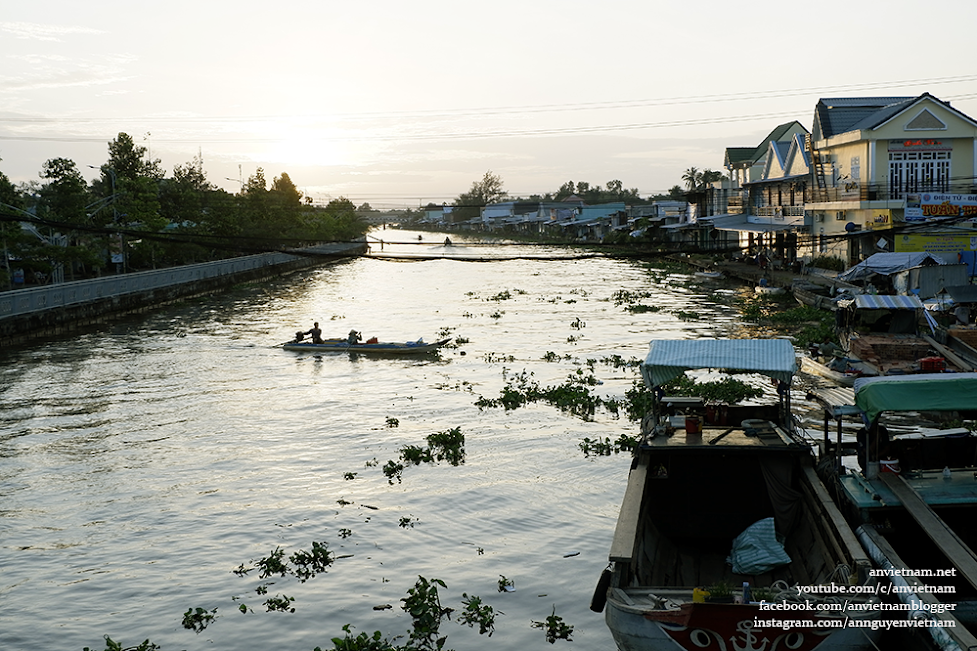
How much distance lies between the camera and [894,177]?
41.5 meters

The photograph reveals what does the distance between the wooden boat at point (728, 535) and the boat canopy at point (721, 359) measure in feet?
0.08

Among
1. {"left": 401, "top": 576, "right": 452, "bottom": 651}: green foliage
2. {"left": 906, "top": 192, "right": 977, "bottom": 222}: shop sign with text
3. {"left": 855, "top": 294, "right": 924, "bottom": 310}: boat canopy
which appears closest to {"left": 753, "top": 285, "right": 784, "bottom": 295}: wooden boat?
{"left": 906, "top": 192, "right": 977, "bottom": 222}: shop sign with text

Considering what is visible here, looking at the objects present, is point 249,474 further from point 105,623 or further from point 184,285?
point 184,285

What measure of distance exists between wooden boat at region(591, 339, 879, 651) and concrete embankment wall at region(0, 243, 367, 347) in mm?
12101

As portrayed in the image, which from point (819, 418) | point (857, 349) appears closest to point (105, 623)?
point (819, 418)

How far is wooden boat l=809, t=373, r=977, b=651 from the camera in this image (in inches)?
356

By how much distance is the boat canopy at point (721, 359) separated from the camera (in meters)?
12.9

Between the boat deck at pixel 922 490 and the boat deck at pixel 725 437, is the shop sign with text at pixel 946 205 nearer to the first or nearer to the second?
the boat deck at pixel 725 437

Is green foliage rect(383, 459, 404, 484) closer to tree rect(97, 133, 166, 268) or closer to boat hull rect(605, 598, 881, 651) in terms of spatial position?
boat hull rect(605, 598, 881, 651)

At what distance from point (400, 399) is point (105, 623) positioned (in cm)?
1269

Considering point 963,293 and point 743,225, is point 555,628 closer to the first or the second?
point 963,293

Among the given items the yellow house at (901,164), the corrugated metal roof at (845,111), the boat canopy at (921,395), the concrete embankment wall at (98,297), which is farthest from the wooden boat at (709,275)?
the boat canopy at (921,395)

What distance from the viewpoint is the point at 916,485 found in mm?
10555

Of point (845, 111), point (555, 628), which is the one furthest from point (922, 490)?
point (845, 111)
